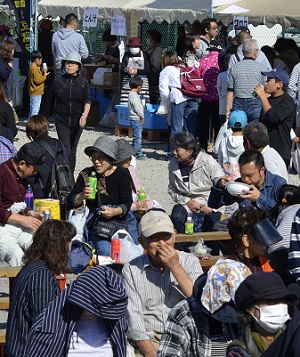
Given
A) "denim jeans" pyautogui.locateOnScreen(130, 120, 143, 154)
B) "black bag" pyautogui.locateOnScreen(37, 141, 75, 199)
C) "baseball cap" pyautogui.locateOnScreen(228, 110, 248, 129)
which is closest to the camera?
"black bag" pyautogui.locateOnScreen(37, 141, 75, 199)

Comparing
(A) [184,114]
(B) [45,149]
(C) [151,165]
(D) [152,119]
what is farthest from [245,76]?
(B) [45,149]

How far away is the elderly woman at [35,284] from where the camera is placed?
5270 mm

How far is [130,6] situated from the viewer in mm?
21312

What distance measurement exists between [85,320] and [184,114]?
35.2ft

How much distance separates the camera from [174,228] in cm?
800

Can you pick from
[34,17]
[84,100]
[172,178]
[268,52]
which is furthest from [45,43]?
[172,178]

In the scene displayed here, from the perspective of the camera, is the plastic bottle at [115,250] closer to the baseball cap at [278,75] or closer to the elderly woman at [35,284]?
the elderly woman at [35,284]

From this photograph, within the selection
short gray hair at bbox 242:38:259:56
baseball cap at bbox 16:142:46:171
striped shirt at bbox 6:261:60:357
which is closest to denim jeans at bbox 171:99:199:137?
short gray hair at bbox 242:38:259:56

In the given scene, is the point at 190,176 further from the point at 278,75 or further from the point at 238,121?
the point at 278,75

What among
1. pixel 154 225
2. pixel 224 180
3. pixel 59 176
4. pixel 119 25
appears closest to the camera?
pixel 154 225

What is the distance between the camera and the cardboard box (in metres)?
19.2

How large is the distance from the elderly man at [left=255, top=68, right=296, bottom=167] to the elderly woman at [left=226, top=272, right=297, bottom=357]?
22.4ft

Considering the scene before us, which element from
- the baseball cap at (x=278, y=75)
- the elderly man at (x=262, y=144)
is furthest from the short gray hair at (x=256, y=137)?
the baseball cap at (x=278, y=75)

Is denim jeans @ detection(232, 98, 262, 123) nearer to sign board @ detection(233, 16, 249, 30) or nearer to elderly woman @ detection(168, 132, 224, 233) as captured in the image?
sign board @ detection(233, 16, 249, 30)
